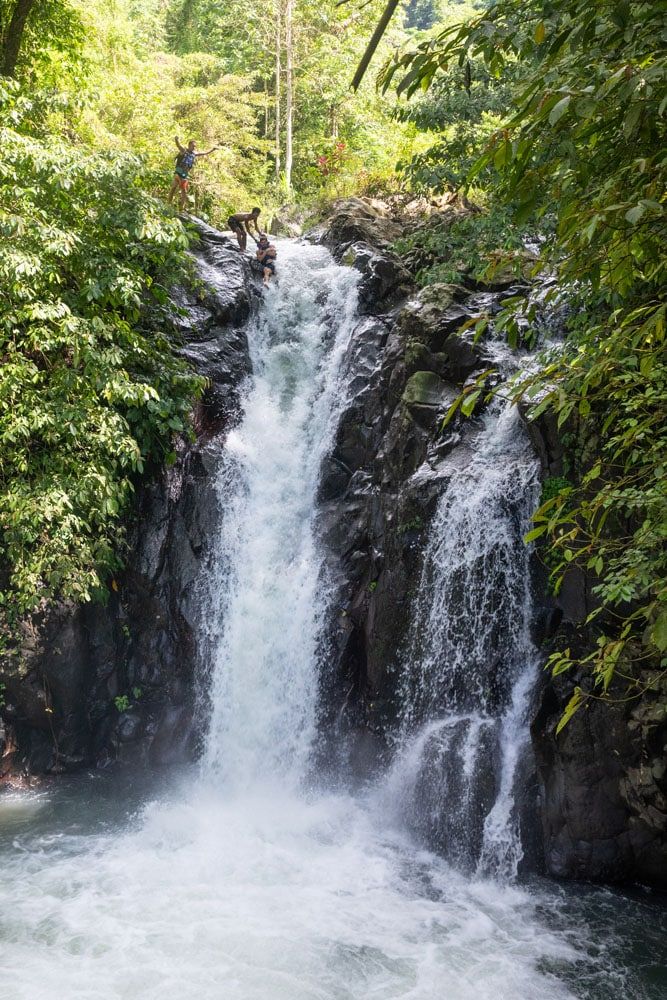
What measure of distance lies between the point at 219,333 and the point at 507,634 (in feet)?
21.9

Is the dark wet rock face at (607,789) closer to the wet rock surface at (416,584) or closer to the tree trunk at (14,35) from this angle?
the wet rock surface at (416,584)

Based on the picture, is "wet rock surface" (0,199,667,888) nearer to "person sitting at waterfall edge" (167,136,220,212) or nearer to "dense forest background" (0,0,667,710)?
"dense forest background" (0,0,667,710)

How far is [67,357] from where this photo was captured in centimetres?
867

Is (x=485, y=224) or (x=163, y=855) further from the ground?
(x=485, y=224)

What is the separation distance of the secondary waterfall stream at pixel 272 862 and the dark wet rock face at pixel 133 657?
0.38m

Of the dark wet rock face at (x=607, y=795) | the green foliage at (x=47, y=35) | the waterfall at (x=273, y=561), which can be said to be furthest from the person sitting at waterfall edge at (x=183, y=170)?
the dark wet rock face at (x=607, y=795)

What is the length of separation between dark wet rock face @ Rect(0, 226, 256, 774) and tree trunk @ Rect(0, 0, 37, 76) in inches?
212

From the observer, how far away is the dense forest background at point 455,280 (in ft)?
9.59

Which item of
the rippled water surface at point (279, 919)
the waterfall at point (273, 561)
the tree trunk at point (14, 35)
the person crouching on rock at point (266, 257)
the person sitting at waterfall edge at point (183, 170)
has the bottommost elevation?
the rippled water surface at point (279, 919)

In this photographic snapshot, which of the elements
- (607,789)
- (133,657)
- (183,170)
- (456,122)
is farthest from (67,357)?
(607,789)

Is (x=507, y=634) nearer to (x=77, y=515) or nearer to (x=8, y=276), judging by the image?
(x=77, y=515)

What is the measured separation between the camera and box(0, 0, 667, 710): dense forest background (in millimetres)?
2922

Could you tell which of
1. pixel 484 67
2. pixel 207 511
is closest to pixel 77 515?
pixel 207 511

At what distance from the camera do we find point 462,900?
A: 6.74 meters
